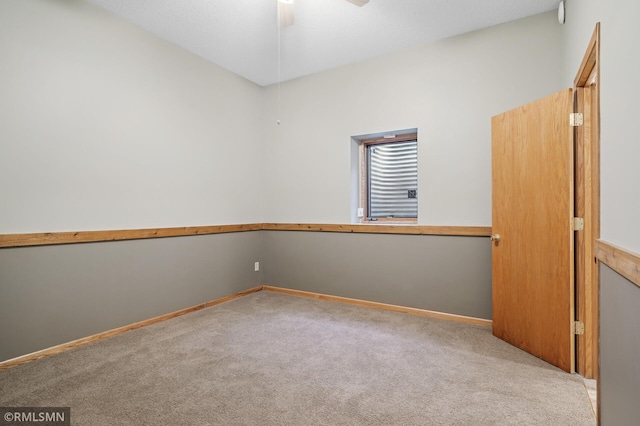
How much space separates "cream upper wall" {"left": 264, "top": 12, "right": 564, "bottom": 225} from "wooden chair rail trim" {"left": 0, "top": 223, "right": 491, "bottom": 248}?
95mm

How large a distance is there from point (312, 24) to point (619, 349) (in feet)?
10.1

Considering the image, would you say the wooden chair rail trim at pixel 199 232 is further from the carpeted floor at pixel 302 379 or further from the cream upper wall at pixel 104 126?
the carpeted floor at pixel 302 379

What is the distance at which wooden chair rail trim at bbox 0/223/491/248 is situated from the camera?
94.2 inches

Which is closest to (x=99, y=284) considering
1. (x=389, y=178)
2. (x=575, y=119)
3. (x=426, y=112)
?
(x=389, y=178)

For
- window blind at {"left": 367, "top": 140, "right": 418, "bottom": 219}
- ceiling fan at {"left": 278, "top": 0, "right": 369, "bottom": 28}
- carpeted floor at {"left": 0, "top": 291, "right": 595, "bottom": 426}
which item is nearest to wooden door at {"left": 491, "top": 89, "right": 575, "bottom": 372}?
carpeted floor at {"left": 0, "top": 291, "right": 595, "bottom": 426}

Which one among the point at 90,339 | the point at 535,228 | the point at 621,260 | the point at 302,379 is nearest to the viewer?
the point at 621,260

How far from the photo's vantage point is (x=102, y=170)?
2.82m

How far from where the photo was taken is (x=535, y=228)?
2.44m

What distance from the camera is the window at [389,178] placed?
379cm

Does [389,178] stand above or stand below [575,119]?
below

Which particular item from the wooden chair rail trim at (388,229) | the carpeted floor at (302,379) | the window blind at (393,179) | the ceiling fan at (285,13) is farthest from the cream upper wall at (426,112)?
the carpeted floor at (302,379)

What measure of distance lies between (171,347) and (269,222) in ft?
7.19

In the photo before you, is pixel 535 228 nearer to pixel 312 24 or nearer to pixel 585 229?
pixel 585 229

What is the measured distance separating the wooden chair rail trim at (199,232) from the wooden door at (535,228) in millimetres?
509
